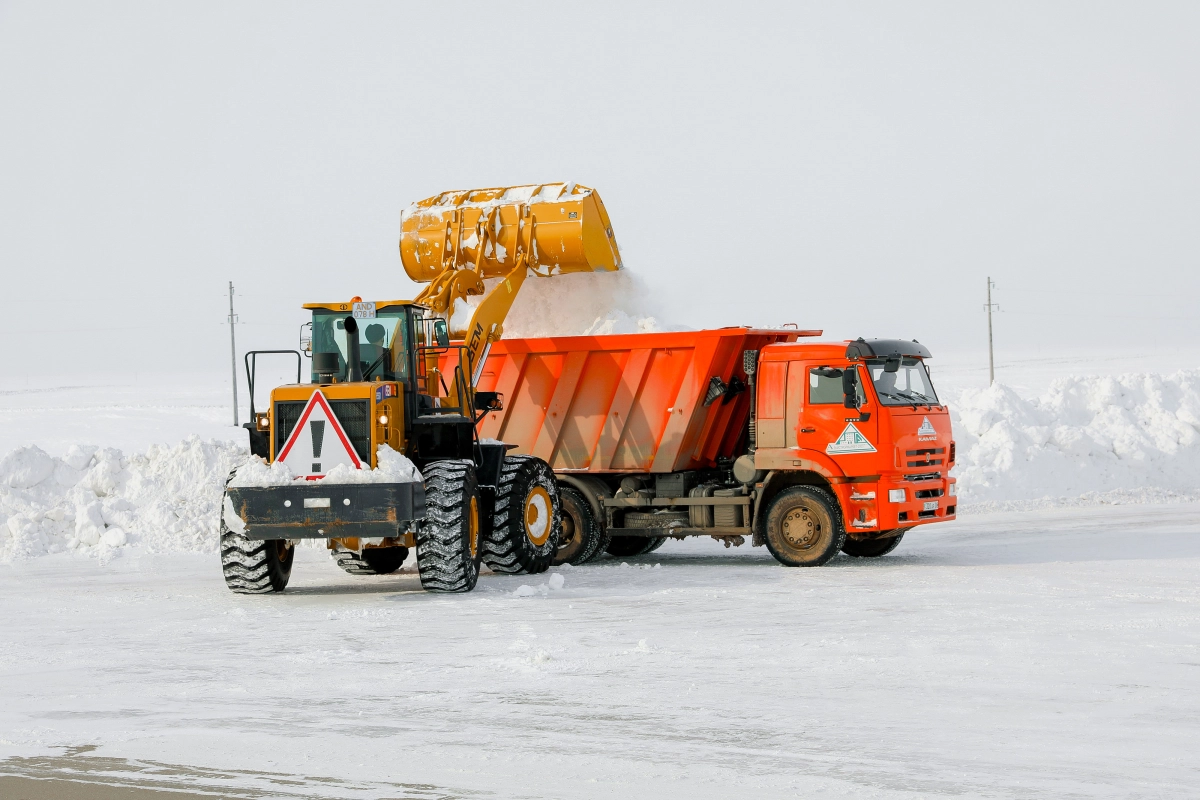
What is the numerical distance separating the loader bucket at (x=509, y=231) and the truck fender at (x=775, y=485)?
141 inches

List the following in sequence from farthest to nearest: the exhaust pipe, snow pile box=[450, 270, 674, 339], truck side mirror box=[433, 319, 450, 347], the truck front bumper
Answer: snow pile box=[450, 270, 674, 339], truck side mirror box=[433, 319, 450, 347], the exhaust pipe, the truck front bumper

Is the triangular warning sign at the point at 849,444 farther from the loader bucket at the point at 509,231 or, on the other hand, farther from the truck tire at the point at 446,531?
the truck tire at the point at 446,531

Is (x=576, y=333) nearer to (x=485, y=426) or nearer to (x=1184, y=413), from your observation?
(x=485, y=426)

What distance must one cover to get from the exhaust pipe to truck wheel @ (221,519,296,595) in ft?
5.53

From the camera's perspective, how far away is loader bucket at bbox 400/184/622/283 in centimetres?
1711

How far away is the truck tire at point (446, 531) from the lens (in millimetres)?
13008

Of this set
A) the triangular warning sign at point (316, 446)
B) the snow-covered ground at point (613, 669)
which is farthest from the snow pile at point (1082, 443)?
the triangular warning sign at point (316, 446)

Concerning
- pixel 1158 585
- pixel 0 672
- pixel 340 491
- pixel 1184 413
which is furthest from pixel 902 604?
pixel 1184 413

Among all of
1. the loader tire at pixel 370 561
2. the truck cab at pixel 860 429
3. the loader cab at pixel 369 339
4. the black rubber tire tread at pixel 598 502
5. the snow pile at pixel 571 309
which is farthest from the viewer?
the snow pile at pixel 571 309

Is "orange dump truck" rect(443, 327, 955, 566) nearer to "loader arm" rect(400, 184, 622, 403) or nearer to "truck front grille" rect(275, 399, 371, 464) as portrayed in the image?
"loader arm" rect(400, 184, 622, 403)

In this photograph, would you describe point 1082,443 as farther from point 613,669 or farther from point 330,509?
point 613,669

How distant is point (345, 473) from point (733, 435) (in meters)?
5.67

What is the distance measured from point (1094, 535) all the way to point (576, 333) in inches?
285

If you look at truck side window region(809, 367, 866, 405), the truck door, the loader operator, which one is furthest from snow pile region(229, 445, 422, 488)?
truck side window region(809, 367, 866, 405)
